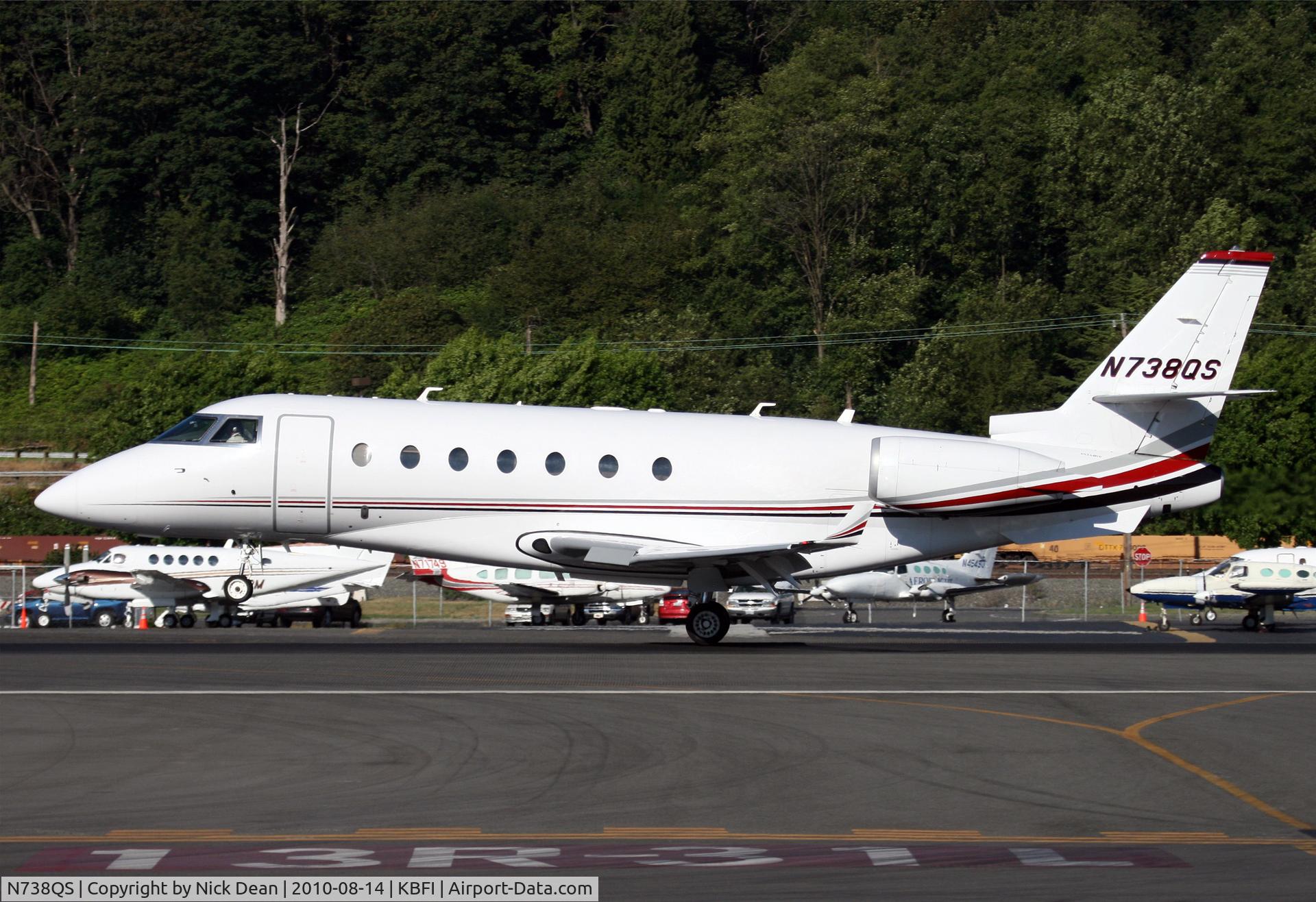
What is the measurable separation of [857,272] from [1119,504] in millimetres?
60487

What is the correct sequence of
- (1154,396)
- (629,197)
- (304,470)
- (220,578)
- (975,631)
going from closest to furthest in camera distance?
1. (304,470)
2. (1154,396)
3. (975,631)
4. (220,578)
5. (629,197)

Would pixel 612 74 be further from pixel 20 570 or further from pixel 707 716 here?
pixel 707 716

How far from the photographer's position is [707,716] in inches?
625

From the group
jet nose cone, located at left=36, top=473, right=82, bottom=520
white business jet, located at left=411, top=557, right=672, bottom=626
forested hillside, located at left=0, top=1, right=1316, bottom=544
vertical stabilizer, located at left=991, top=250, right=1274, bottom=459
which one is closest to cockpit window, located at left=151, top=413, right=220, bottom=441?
jet nose cone, located at left=36, top=473, right=82, bottom=520

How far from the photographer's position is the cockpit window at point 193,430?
24.5 metres

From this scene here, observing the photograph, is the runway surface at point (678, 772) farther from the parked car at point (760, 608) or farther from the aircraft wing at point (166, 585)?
the parked car at point (760, 608)

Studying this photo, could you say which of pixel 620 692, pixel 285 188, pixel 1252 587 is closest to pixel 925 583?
pixel 1252 587

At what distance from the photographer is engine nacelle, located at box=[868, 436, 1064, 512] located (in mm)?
24531

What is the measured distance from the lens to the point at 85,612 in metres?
45.0

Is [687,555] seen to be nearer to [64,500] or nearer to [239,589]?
[239,589]

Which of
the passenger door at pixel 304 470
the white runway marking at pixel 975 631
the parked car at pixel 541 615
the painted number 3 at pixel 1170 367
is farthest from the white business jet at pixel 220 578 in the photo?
the painted number 3 at pixel 1170 367

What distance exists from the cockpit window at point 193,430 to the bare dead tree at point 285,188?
6533 centimetres

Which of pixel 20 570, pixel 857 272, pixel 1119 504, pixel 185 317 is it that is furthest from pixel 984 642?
pixel 185 317

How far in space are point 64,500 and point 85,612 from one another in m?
21.8
